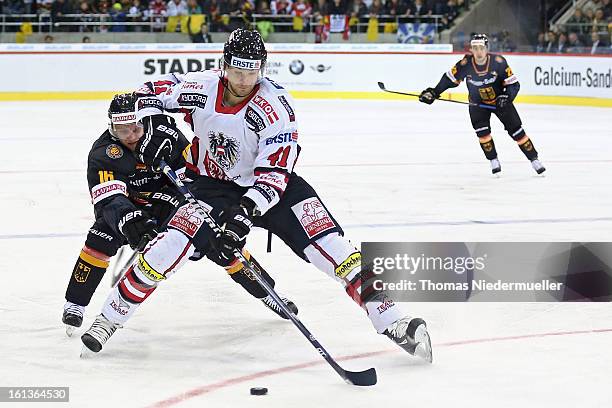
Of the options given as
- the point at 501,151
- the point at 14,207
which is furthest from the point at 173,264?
the point at 501,151

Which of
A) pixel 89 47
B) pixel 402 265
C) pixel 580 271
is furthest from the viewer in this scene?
pixel 89 47

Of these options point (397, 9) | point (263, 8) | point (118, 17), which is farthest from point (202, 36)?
point (397, 9)

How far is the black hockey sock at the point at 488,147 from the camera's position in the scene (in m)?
9.61

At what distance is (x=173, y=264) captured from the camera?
3.84m

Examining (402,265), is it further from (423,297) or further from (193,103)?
(193,103)

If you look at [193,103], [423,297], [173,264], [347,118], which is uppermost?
[193,103]

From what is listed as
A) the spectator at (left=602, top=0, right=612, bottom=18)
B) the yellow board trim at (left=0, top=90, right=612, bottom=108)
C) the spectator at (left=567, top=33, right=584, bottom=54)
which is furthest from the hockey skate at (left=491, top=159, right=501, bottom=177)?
the spectator at (left=602, top=0, right=612, bottom=18)

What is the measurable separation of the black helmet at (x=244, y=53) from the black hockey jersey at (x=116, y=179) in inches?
24.8

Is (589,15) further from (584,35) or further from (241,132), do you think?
(241,132)

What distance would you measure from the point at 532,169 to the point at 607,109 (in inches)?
262

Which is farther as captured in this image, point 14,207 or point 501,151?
point 501,151

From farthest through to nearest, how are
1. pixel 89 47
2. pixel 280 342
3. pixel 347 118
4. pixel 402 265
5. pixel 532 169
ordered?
1. pixel 89 47
2. pixel 347 118
3. pixel 532 169
4. pixel 402 265
5. pixel 280 342

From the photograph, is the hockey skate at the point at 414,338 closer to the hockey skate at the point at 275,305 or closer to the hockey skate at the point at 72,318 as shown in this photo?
the hockey skate at the point at 275,305

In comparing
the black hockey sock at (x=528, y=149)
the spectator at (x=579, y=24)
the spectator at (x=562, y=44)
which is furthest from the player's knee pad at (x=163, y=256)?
the spectator at (x=579, y=24)
